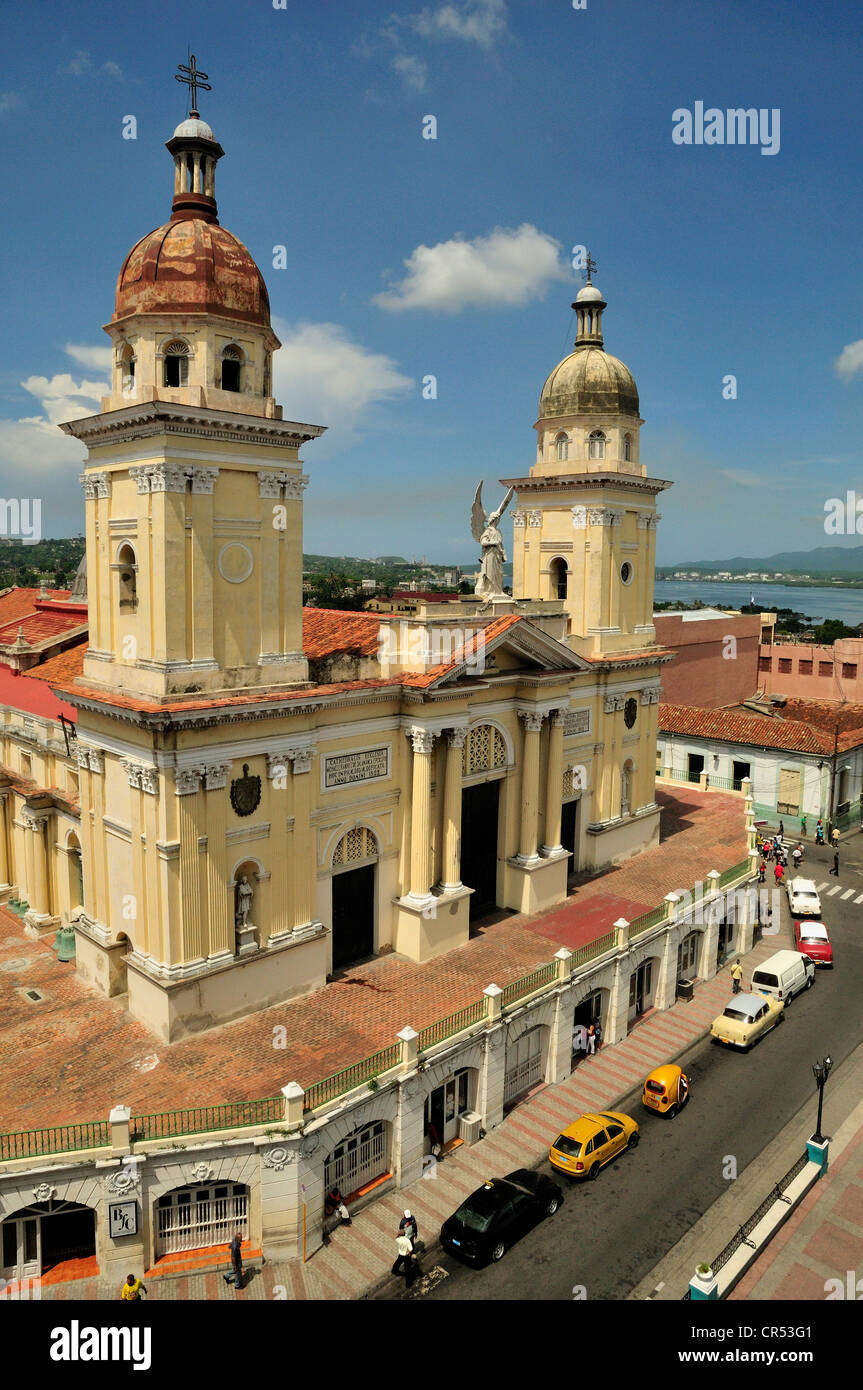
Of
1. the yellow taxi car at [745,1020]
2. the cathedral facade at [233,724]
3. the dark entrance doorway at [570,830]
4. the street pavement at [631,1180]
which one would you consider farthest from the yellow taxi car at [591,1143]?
the dark entrance doorway at [570,830]

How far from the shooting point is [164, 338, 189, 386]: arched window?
1809 cm

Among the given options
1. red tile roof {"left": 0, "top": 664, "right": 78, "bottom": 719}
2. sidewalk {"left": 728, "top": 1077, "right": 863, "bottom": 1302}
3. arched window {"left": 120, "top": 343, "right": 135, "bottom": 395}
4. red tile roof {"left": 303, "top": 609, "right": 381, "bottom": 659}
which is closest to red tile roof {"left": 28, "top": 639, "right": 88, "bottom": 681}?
red tile roof {"left": 0, "top": 664, "right": 78, "bottom": 719}

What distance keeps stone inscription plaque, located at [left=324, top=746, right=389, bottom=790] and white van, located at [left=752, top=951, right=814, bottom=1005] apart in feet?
43.1

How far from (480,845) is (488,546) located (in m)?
8.54

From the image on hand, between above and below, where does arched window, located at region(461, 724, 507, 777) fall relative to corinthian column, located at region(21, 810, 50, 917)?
above

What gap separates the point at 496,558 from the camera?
2569 centimetres

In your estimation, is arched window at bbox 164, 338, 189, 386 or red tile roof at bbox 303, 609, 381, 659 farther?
red tile roof at bbox 303, 609, 381, 659

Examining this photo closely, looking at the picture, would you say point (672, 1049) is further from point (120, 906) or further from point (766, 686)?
point (766, 686)

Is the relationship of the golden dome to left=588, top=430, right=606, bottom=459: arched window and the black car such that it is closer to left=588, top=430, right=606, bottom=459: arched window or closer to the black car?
left=588, top=430, right=606, bottom=459: arched window

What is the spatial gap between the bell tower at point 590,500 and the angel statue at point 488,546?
10.9 feet

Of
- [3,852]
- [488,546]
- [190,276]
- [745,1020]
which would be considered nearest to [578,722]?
[488,546]

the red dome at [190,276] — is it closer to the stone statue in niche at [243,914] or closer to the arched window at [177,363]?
the arched window at [177,363]

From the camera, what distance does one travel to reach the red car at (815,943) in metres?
28.6
